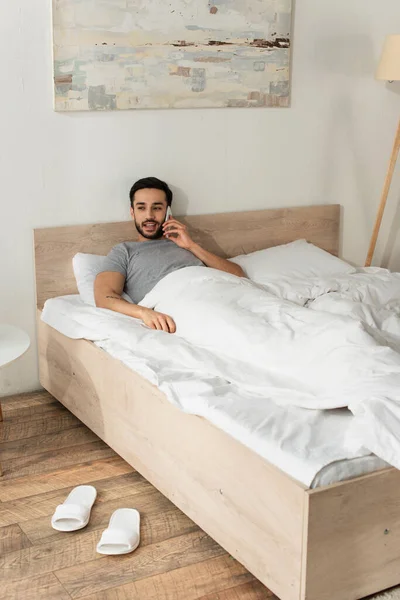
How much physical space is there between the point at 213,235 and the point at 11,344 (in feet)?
4.18

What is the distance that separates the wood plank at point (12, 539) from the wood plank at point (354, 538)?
87cm

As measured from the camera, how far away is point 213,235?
3.71m

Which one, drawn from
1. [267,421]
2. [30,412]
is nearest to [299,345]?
[267,421]

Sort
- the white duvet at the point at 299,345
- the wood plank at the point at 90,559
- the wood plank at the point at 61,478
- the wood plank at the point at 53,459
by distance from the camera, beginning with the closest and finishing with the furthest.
A: the white duvet at the point at 299,345 < the wood plank at the point at 90,559 < the wood plank at the point at 61,478 < the wood plank at the point at 53,459

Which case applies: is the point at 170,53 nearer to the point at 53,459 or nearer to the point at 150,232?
the point at 150,232

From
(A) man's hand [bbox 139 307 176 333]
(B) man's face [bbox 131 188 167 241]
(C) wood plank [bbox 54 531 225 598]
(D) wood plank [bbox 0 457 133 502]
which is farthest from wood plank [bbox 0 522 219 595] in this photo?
(B) man's face [bbox 131 188 167 241]

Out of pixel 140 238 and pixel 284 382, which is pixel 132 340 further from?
pixel 140 238

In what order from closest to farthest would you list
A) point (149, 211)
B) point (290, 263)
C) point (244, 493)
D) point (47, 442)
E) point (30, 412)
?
point (244, 493), point (47, 442), point (30, 412), point (149, 211), point (290, 263)

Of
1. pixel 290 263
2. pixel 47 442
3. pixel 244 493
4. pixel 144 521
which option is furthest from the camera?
pixel 290 263

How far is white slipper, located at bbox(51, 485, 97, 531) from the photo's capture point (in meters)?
2.32

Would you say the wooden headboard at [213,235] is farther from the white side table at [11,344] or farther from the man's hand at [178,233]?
the white side table at [11,344]

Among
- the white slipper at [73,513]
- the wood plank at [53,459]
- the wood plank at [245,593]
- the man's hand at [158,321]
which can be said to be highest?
the man's hand at [158,321]

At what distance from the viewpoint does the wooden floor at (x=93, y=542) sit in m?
2.04

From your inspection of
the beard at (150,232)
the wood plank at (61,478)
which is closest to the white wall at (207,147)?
the beard at (150,232)
